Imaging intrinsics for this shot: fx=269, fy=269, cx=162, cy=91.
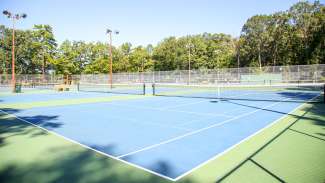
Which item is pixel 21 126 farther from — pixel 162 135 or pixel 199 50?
pixel 199 50

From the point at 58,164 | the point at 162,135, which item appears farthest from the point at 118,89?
the point at 58,164

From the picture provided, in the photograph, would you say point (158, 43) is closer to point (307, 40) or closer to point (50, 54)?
point (50, 54)

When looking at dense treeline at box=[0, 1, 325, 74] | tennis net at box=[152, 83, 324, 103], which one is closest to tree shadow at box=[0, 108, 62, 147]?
tennis net at box=[152, 83, 324, 103]

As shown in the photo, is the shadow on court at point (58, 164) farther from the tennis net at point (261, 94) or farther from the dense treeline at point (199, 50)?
the dense treeline at point (199, 50)

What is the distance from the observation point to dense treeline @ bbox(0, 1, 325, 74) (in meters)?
56.5

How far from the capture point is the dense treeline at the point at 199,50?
56.5 m

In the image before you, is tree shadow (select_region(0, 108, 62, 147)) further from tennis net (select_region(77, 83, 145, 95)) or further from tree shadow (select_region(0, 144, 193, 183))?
tennis net (select_region(77, 83, 145, 95))

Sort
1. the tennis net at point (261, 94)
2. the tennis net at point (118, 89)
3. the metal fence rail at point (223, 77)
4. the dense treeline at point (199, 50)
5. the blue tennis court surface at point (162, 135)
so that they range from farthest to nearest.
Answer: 1. the dense treeline at point (199, 50)
2. the metal fence rail at point (223, 77)
3. the tennis net at point (118, 89)
4. the tennis net at point (261, 94)
5. the blue tennis court surface at point (162, 135)

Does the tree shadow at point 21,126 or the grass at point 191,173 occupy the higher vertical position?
the tree shadow at point 21,126

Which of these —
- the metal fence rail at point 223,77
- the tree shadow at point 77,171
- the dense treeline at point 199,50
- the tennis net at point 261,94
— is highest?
the dense treeline at point 199,50

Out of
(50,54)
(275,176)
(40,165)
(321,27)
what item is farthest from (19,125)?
(50,54)

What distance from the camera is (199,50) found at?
68.2 meters

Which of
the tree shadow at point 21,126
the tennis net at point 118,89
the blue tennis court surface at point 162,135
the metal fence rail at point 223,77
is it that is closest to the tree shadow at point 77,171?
the blue tennis court surface at point 162,135

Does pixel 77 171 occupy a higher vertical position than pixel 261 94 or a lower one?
lower
